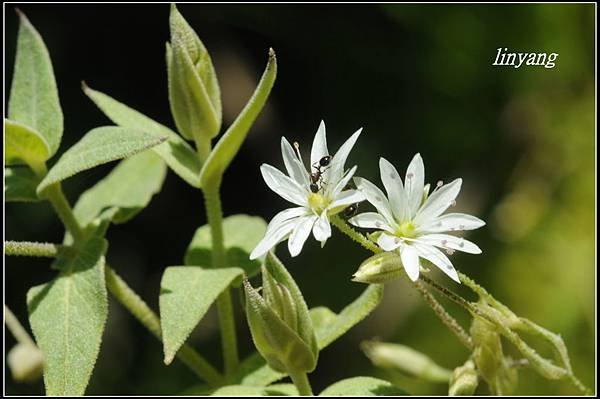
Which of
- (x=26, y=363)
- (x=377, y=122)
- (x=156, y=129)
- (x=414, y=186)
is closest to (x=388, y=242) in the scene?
(x=414, y=186)

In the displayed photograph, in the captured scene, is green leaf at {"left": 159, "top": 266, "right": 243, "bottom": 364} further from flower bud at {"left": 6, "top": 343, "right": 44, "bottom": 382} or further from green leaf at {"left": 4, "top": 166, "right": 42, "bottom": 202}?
flower bud at {"left": 6, "top": 343, "right": 44, "bottom": 382}

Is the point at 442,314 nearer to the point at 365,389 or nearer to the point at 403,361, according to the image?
the point at 365,389

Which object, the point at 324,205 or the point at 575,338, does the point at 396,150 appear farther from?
the point at 324,205

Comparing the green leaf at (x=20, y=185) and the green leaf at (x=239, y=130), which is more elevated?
the green leaf at (x=239, y=130)

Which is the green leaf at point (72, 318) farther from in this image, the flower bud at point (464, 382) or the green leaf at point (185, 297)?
the flower bud at point (464, 382)

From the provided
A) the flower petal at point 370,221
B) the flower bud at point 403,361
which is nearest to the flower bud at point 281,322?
the flower petal at point 370,221

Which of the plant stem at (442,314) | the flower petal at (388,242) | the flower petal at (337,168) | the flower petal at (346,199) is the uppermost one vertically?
the flower petal at (337,168)

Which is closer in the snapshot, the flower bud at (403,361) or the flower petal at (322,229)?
the flower petal at (322,229)
